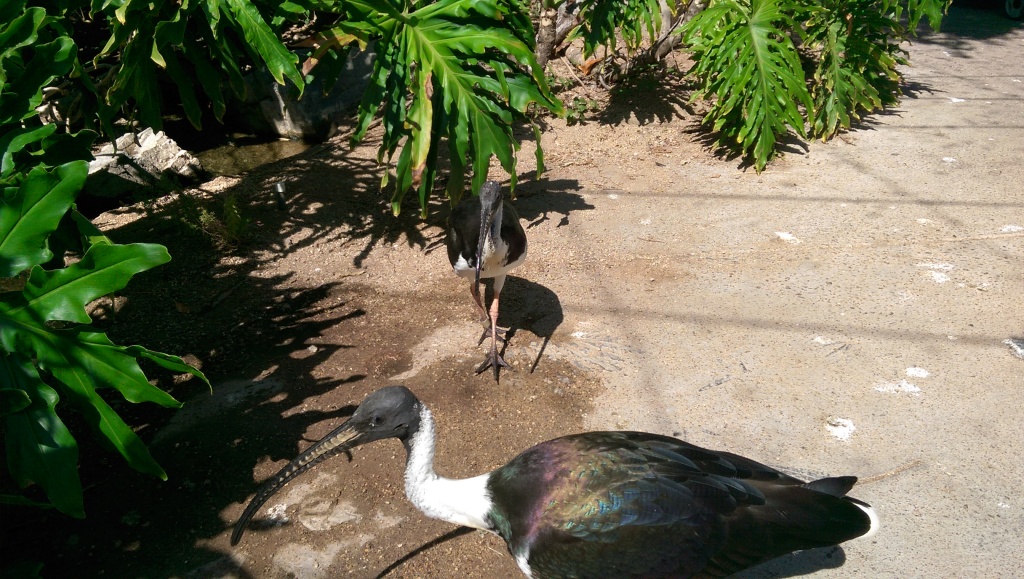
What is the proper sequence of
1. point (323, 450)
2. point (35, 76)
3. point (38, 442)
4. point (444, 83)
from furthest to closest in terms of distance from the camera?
point (444, 83) → point (35, 76) → point (323, 450) → point (38, 442)

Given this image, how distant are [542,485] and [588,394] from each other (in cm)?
133

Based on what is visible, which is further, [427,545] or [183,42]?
[183,42]

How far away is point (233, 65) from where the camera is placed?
4.39 m

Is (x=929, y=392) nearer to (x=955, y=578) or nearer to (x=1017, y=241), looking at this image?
(x=955, y=578)

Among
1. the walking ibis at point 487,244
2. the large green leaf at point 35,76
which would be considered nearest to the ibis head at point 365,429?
the walking ibis at point 487,244

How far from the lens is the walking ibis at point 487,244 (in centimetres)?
395

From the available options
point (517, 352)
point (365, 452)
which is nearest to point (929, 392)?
point (517, 352)

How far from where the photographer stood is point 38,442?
2463 millimetres

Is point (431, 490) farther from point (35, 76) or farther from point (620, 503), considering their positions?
point (35, 76)

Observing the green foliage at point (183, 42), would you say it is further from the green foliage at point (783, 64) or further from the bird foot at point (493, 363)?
the green foliage at point (783, 64)

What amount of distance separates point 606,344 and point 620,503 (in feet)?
Answer: 5.96

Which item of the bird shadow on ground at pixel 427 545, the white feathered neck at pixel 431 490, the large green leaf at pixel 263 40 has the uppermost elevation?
the large green leaf at pixel 263 40

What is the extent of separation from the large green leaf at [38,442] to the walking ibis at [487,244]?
2.01 metres

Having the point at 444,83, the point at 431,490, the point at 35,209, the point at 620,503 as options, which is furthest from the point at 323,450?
the point at 444,83
